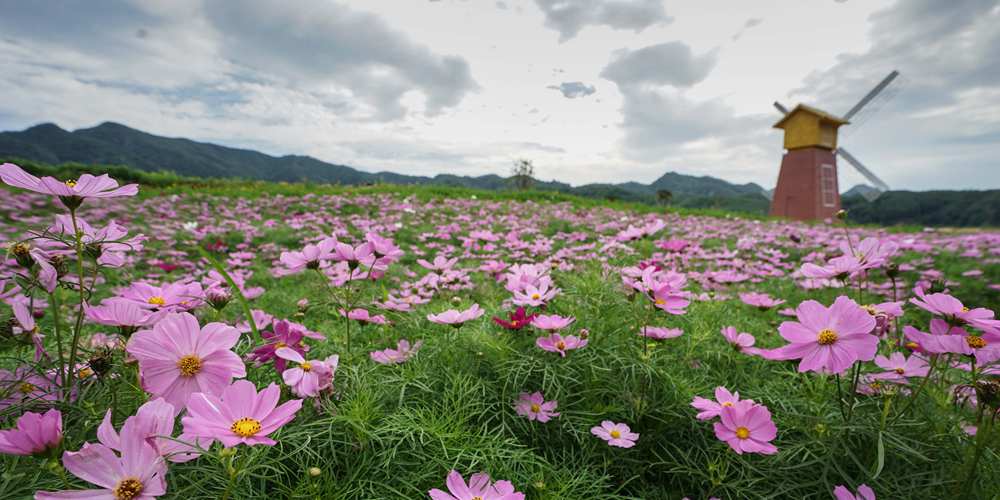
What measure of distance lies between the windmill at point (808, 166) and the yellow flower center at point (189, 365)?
18233 millimetres

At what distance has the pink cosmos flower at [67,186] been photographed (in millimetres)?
698

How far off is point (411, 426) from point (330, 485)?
0.64 ft

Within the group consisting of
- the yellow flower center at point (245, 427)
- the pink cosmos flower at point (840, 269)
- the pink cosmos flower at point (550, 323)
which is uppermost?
the pink cosmos flower at point (840, 269)

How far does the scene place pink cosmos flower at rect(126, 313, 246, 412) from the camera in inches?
26.4

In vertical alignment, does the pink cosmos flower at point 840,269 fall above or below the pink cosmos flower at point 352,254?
above

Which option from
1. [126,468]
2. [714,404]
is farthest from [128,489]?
[714,404]

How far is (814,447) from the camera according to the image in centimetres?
97

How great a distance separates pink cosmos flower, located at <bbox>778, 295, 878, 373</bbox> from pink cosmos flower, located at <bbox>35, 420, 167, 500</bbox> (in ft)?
3.47

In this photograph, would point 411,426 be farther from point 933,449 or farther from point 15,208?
point 15,208

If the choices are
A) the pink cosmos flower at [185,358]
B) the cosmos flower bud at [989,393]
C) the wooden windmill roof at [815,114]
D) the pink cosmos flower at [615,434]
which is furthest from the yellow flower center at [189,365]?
the wooden windmill roof at [815,114]

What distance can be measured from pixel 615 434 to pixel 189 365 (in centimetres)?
90

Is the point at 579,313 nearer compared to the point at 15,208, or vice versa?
the point at 579,313

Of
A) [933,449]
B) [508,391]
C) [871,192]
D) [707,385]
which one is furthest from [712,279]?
[871,192]

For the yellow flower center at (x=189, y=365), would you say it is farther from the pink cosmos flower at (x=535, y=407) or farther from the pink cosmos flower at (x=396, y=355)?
the pink cosmos flower at (x=535, y=407)
